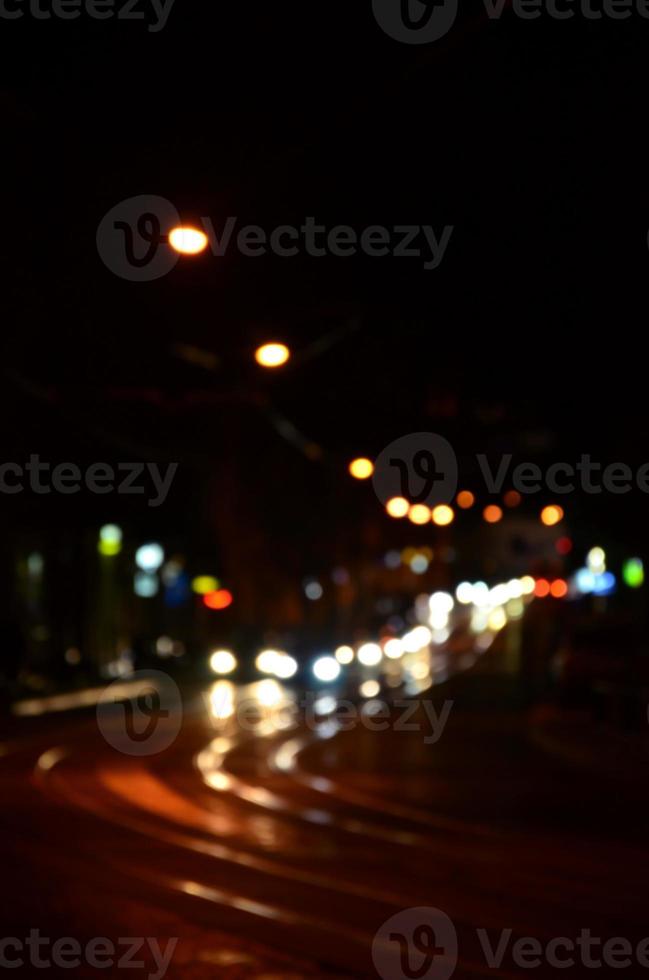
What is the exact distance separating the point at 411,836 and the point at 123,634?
1444 inches

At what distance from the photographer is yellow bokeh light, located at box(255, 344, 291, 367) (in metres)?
20.2

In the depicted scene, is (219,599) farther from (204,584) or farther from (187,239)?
(187,239)

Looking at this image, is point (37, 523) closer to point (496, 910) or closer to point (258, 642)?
point (258, 642)

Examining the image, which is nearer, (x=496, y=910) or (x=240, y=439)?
(x=496, y=910)

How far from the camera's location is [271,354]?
20391 mm

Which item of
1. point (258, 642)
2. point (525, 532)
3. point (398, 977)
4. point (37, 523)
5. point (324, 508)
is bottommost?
point (398, 977)

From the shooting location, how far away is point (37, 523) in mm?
42750

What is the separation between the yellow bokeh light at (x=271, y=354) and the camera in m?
20.2

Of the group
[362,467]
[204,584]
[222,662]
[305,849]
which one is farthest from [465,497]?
[305,849]

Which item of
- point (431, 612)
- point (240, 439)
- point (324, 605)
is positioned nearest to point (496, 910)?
point (240, 439)

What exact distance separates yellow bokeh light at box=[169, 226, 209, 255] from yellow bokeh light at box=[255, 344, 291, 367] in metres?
3.93

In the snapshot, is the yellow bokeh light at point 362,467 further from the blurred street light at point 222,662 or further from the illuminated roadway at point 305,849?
the blurred street light at point 222,662

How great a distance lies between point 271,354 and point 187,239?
14.0 feet

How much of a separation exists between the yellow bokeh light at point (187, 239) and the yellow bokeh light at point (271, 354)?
3.93 meters
